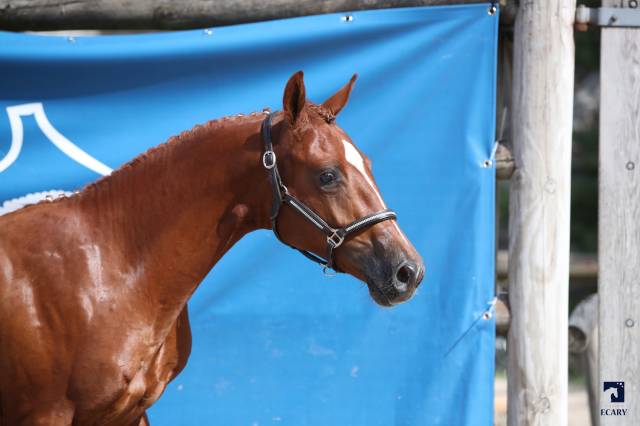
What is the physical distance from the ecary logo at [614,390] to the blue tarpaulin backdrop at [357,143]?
53cm

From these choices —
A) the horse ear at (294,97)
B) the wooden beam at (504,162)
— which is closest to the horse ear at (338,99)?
the horse ear at (294,97)

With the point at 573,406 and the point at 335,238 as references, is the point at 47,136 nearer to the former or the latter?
the point at 335,238

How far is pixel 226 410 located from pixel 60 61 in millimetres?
1662

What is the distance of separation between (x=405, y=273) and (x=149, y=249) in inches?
32.9

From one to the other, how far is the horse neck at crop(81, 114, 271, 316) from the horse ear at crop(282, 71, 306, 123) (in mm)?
147

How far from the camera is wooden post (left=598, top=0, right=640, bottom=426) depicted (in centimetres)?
331

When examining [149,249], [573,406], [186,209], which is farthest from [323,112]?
[573,406]

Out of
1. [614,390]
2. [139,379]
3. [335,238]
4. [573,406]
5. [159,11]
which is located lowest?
[573,406]

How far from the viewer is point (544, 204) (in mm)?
3291

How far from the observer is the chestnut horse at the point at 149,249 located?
2381 mm

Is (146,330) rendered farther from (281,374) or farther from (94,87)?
(94,87)

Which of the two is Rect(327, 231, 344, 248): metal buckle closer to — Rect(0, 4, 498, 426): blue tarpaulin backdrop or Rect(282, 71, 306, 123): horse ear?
Rect(282, 71, 306, 123): horse ear

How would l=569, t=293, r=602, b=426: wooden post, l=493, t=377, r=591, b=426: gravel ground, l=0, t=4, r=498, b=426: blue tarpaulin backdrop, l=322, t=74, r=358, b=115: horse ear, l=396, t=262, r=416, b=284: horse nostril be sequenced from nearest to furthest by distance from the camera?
l=396, t=262, r=416, b=284: horse nostril → l=322, t=74, r=358, b=115: horse ear → l=0, t=4, r=498, b=426: blue tarpaulin backdrop → l=569, t=293, r=602, b=426: wooden post → l=493, t=377, r=591, b=426: gravel ground

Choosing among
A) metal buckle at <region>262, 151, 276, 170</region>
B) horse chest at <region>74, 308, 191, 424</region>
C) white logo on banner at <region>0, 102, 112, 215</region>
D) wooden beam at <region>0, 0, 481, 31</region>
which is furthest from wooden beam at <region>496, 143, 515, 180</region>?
white logo on banner at <region>0, 102, 112, 215</region>
